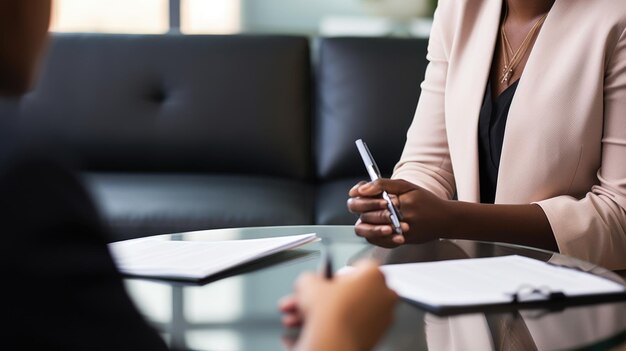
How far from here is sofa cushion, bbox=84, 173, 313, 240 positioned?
86.2 inches

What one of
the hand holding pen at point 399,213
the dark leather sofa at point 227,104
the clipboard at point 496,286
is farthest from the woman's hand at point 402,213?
the dark leather sofa at point 227,104

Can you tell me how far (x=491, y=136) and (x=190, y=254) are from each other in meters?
0.66

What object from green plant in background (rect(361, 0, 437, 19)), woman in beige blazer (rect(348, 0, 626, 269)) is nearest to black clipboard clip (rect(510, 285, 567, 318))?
woman in beige blazer (rect(348, 0, 626, 269))

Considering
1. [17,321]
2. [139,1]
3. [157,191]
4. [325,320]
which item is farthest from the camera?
[139,1]

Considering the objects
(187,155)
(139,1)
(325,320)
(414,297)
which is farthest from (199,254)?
(139,1)

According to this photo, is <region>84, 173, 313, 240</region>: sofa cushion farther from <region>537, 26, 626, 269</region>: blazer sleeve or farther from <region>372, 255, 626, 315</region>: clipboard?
<region>372, 255, 626, 315</region>: clipboard

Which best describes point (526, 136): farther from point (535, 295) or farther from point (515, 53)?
point (535, 295)

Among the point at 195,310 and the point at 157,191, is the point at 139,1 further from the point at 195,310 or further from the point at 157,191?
the point at 195,310

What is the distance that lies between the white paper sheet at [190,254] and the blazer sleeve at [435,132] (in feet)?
1.63

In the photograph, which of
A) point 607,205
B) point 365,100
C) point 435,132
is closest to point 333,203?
point 365,100

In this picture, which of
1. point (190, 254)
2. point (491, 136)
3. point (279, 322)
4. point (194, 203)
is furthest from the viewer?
point (194, 203)

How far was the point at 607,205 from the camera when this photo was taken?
1.37 metres

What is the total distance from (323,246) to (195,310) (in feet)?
1.12

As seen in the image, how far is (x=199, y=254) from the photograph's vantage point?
1124 millimetres
